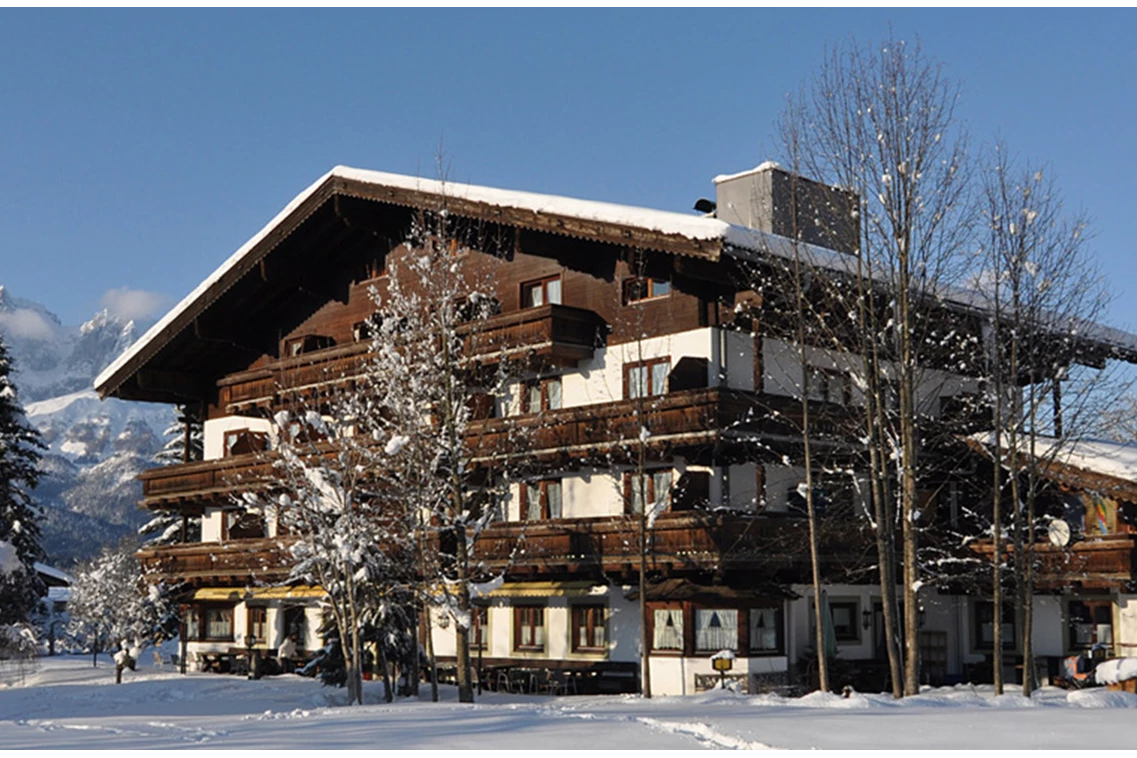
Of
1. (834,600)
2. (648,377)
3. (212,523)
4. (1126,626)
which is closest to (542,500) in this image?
(648,377)

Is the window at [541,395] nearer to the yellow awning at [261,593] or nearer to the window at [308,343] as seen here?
the yellow awning at [261,593]

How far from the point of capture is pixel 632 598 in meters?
31.2

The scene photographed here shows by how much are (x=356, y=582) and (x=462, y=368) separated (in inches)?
193

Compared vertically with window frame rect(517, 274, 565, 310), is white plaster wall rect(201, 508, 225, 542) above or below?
below

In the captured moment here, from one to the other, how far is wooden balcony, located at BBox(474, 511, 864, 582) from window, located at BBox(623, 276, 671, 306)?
213 inches

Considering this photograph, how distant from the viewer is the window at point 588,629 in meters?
33.0

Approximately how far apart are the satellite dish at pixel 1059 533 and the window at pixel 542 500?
11.2 metres

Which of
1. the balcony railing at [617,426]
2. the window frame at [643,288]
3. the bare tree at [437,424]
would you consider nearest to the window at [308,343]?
the balcony railing at [617,426]

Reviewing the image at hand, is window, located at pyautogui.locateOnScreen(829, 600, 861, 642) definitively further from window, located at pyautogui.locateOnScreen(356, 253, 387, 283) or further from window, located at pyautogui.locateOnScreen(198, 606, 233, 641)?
window, located at pyautogui.locateOnScreen(198, 606, 233, 641)

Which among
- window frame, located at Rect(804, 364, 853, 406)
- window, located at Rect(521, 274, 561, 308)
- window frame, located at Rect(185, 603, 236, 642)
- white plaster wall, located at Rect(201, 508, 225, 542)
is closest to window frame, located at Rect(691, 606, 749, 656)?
window frame, located at Rect(804, 364, 853, 406)

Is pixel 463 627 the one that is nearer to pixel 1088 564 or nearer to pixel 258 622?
pixel 1088 564

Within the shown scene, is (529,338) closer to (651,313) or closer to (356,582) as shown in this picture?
(651,313)

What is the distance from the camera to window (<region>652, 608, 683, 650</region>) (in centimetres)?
3109

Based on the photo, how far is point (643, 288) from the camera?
→ 1308 inches
